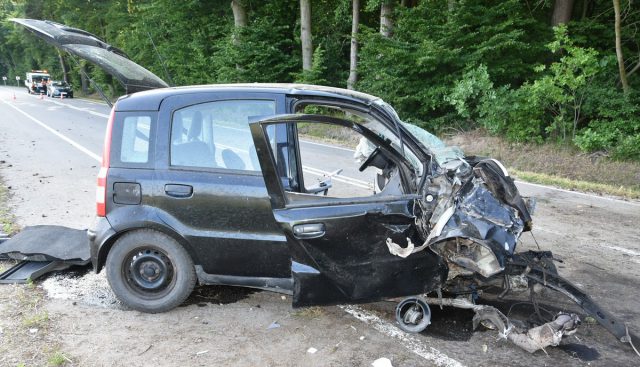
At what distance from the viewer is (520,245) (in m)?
5.59

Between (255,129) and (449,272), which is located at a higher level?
(255,129)

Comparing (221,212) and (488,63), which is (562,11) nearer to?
(488,63)

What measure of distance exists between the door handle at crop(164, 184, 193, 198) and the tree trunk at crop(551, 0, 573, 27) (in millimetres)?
13877

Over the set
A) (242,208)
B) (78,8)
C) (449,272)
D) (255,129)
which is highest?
(78,8)

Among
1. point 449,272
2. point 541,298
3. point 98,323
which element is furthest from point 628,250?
point 98,323

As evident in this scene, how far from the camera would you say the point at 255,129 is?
11.0 feet

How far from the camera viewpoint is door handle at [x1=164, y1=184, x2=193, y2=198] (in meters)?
3.89

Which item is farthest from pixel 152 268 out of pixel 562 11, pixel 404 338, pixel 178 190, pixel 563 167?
pixel 562 11

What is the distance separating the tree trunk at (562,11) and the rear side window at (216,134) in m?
13.4

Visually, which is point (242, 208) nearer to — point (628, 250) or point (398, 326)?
point (398, 326)

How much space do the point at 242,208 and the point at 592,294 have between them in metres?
3.48

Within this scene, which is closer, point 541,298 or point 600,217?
point 541,298

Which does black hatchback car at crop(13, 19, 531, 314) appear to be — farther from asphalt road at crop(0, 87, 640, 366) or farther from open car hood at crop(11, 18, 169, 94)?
asphalt road at crop(0, 87, 640, 366)

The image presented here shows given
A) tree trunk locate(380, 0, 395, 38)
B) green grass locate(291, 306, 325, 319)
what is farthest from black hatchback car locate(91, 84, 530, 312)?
tree trunk locate(380, 0, 395, 38)
